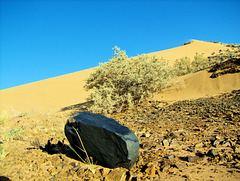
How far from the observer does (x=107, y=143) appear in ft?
8.74

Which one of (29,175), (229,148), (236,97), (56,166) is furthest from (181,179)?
(236,97)

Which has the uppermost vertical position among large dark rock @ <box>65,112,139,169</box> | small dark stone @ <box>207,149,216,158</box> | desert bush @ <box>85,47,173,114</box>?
desert bush @ <box>85,47,173,114</box>

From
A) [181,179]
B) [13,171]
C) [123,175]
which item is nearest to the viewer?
[181,179]

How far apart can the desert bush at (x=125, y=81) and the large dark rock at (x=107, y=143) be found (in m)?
4.32

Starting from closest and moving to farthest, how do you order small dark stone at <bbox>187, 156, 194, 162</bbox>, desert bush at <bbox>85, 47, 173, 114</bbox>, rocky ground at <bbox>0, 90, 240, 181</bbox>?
rocky ground at <bbox>0, 90, 240, 181</bbox>
small dark stone at <bbox>187, 156, 194, 162</bbox>
desert bush at <bbox>85, 47, 173, 114</bbox>

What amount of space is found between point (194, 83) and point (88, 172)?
25.5ft

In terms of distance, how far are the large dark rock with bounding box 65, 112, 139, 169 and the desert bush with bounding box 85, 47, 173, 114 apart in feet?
14.2

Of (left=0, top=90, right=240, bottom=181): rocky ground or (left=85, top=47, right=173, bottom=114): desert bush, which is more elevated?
(left=85, top=47, right=173, bottom=114): desert bush

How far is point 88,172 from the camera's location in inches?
102

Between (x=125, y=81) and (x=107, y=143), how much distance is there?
216 inches

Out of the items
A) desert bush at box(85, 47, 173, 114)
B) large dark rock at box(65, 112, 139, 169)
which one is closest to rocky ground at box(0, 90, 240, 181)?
large dark rock at box(65, 112, 139, 169)

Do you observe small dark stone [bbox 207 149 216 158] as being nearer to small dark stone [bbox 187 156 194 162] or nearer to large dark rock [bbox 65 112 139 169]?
small dark stone [bbox 187 156 194 162]

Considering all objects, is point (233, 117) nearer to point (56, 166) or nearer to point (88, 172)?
point (88, 172)

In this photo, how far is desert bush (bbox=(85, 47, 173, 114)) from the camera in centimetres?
750
